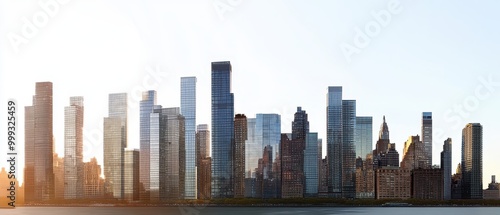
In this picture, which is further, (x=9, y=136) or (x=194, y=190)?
(x=194, y=190)

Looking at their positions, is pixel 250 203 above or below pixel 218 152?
below

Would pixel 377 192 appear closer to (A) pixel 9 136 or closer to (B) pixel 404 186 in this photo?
(B) pixel 404 186

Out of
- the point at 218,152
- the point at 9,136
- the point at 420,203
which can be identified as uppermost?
the point at 9,136

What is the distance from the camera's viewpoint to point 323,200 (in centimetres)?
17712

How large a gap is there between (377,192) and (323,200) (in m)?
20.5

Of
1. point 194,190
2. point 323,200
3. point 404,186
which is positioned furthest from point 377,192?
point 194,190

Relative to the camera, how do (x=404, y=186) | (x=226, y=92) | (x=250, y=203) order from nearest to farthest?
(x=250, y=203), (x=404, y=186), (x=226, y=92)

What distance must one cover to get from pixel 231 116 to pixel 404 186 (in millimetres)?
59201

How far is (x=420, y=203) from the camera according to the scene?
17875 centimetres

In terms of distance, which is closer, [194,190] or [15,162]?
Result: [15,162]

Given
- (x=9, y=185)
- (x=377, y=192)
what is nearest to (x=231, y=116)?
(x=377, y=192)

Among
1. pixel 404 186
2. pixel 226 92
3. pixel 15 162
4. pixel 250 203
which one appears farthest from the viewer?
pixel 226 92

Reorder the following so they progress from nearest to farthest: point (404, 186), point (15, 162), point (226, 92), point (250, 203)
A: 1. point (15, 162)
2. point (250, 203)
3. point (404, 186)
4. point (226, 92)

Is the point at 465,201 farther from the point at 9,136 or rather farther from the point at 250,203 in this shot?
the point at 9,136
